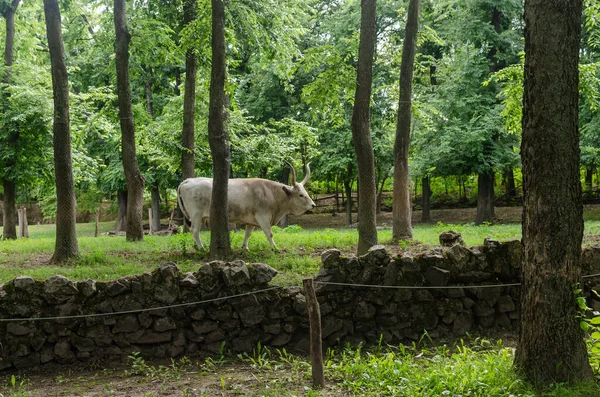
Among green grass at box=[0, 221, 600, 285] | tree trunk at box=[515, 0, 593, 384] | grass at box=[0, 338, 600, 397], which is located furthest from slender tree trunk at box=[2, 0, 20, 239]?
tree trunk at box=[515, 0, 593, 384]

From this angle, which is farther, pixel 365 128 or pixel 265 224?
pixel 265 224

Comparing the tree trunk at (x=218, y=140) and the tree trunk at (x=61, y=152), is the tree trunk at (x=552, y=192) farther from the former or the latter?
the tree trunk at (x=61, y=152)

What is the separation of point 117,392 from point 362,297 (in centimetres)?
352

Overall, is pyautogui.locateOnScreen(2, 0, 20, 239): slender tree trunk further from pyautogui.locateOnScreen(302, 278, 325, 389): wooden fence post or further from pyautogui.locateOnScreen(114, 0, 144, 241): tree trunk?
pyautogui.locateOnScreen(302, 278, 325, 389): wooden fence post

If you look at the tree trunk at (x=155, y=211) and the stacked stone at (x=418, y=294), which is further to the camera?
the tree trunk at (x=155, y=211)

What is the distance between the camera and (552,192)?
5.48 meters

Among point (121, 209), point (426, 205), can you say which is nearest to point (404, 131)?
point (426, 205)

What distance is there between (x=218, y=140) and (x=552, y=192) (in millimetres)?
6942

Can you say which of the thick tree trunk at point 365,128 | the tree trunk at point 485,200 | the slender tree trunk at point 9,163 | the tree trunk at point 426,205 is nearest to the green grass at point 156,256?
the thick tree trunk at point 365,128

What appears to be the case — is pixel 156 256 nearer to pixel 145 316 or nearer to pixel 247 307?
pixel 145 316

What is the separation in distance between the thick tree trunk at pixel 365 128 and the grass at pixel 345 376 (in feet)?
12.4

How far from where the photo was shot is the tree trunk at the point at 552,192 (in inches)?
215

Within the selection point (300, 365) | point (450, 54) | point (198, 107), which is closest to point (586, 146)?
point (450, 54)

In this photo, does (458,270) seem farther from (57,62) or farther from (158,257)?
(57,62)
